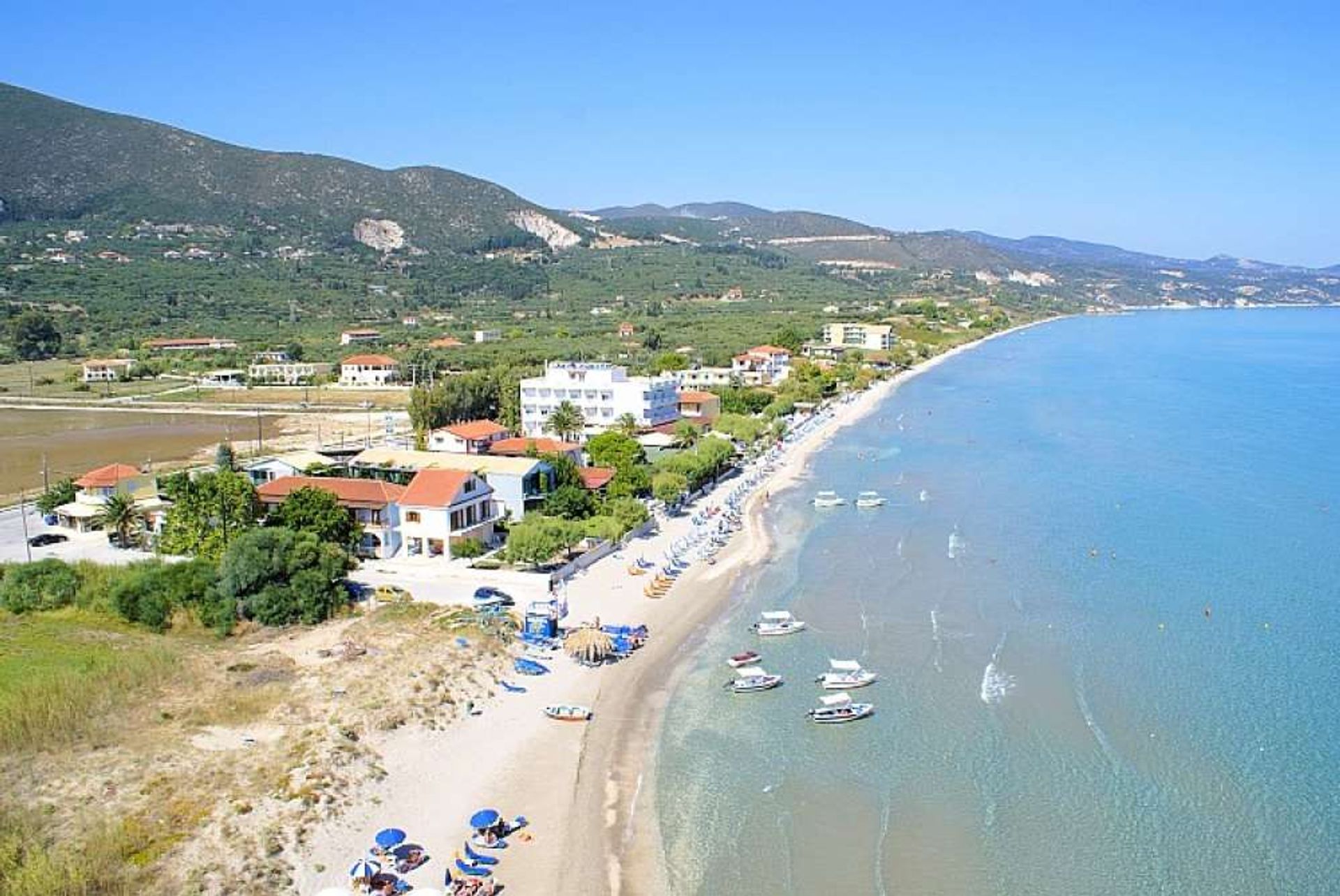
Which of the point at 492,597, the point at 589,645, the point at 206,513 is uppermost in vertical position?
the point at 206,513

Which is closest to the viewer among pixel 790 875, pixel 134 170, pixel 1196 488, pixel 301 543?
pixel 790 875

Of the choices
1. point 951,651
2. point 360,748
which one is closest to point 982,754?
point 951,651

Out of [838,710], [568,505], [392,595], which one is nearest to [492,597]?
[392,595]

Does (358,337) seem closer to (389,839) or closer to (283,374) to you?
(283,374)

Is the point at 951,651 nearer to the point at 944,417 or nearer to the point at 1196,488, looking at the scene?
the point at 1196,488

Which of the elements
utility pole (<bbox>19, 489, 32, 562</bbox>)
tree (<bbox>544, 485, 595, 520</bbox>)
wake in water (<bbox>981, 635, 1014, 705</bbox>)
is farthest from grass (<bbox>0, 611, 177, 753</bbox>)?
wake in water (<bbox>981, 635, 1014, 705</bbox>)

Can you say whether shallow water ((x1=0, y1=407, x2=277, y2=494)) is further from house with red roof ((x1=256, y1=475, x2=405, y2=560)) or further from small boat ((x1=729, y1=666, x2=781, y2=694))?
small boat ((x1=729, y1=666, x2=781, y2=694))

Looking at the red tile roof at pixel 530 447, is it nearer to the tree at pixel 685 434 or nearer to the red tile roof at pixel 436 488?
the red tile roof at pixel 436 488
